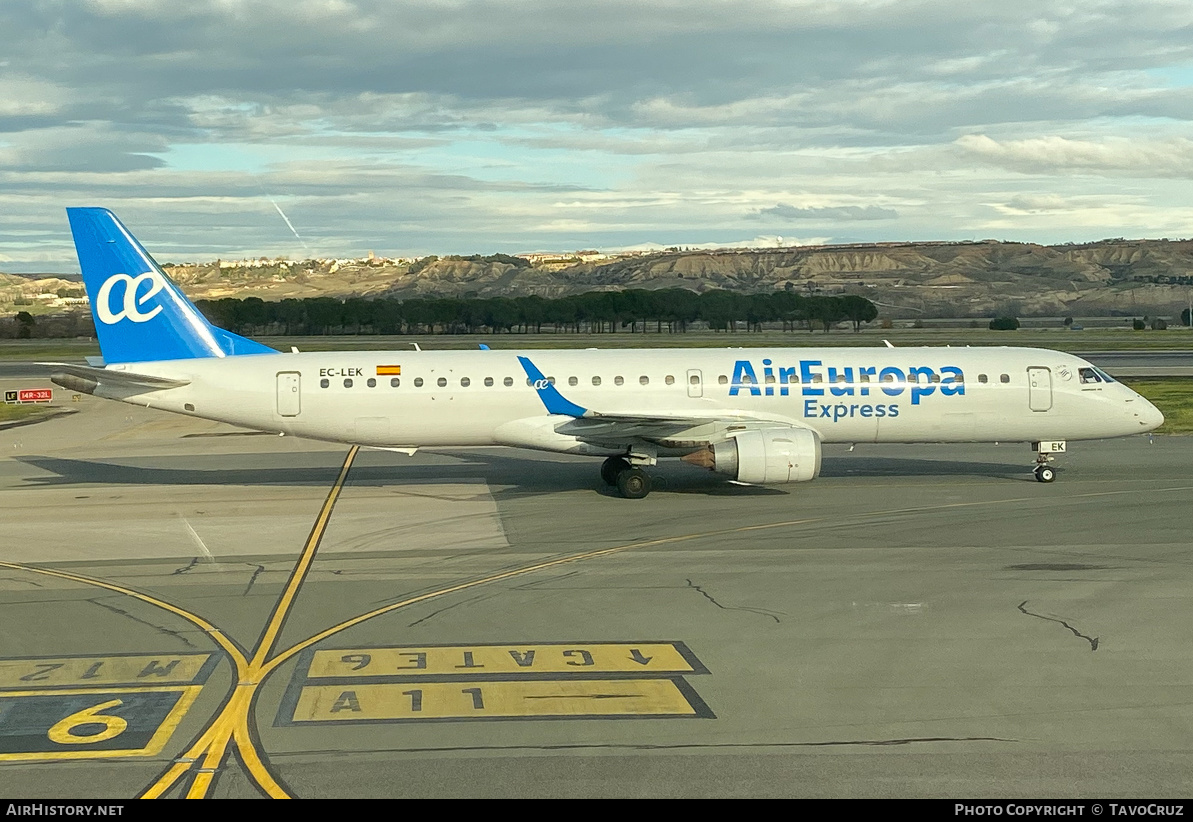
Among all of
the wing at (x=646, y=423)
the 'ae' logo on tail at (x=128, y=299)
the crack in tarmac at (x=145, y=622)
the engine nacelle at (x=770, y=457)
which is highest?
the 'ae' logo on tail at (x=128, y=299)

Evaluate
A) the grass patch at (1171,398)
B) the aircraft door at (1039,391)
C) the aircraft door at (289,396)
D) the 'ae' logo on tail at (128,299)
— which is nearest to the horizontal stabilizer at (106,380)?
the 'ae' logo on tail at (128,299)

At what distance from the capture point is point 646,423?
27594 mm

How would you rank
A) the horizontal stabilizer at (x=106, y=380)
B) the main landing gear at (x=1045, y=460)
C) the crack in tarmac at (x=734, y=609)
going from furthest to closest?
the main landing gear at (x=1045, y=460)
the horizontal stabilizer at (x=106, y=380)
the crack in tarmac at (x=734, y=609)

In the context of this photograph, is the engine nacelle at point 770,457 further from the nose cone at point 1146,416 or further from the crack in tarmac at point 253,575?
the crack in tarmac at point 253,575

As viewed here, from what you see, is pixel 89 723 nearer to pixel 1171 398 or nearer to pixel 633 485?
pixel 633 485

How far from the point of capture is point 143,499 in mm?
28797

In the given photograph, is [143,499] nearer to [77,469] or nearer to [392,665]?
[77,469]

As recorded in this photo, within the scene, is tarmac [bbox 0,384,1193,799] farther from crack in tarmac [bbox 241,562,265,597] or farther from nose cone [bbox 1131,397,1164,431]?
nose cone [bbox 1131,397,1164,431]

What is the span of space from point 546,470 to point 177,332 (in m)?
10.5

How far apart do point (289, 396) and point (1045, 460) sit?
62.4 ft

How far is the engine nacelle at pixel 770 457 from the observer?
26.5 m

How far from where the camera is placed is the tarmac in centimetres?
1078

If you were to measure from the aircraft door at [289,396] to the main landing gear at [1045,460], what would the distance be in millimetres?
18345
